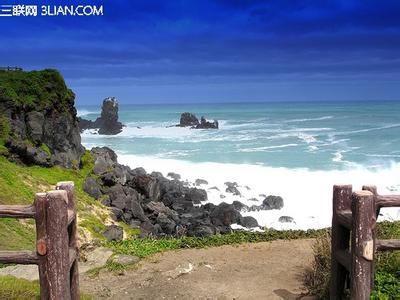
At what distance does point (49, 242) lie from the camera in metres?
5.65

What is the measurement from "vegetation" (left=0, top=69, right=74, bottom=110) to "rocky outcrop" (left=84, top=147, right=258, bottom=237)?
420 cm

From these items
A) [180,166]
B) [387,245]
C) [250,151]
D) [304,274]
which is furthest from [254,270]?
[250,151]

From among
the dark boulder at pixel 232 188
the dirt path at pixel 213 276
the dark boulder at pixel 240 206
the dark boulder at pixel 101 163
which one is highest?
the dark boulder at pixel 101 163

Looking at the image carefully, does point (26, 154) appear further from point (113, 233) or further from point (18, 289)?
point (18, 289)

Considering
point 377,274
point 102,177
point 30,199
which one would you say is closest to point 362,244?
point 377,274

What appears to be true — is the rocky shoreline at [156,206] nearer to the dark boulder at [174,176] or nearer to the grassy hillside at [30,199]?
the grassy hillside at [30,199]

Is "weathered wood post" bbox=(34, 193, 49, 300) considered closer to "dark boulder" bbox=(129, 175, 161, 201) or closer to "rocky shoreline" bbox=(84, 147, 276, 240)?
"rocky shoreline" bbox=(84, 147, 276, 240)

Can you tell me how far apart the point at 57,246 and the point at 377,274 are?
14.0 ft

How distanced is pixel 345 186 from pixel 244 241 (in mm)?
5555

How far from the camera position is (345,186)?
21.3 feet

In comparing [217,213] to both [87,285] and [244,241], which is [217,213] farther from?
[87,285]

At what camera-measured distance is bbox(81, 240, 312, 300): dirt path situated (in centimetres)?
830

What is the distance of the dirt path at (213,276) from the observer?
830 cm

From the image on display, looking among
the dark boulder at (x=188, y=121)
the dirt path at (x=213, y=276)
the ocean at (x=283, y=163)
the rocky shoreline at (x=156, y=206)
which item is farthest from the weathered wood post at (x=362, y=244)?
the dark boulder at (x=188, y=121)
